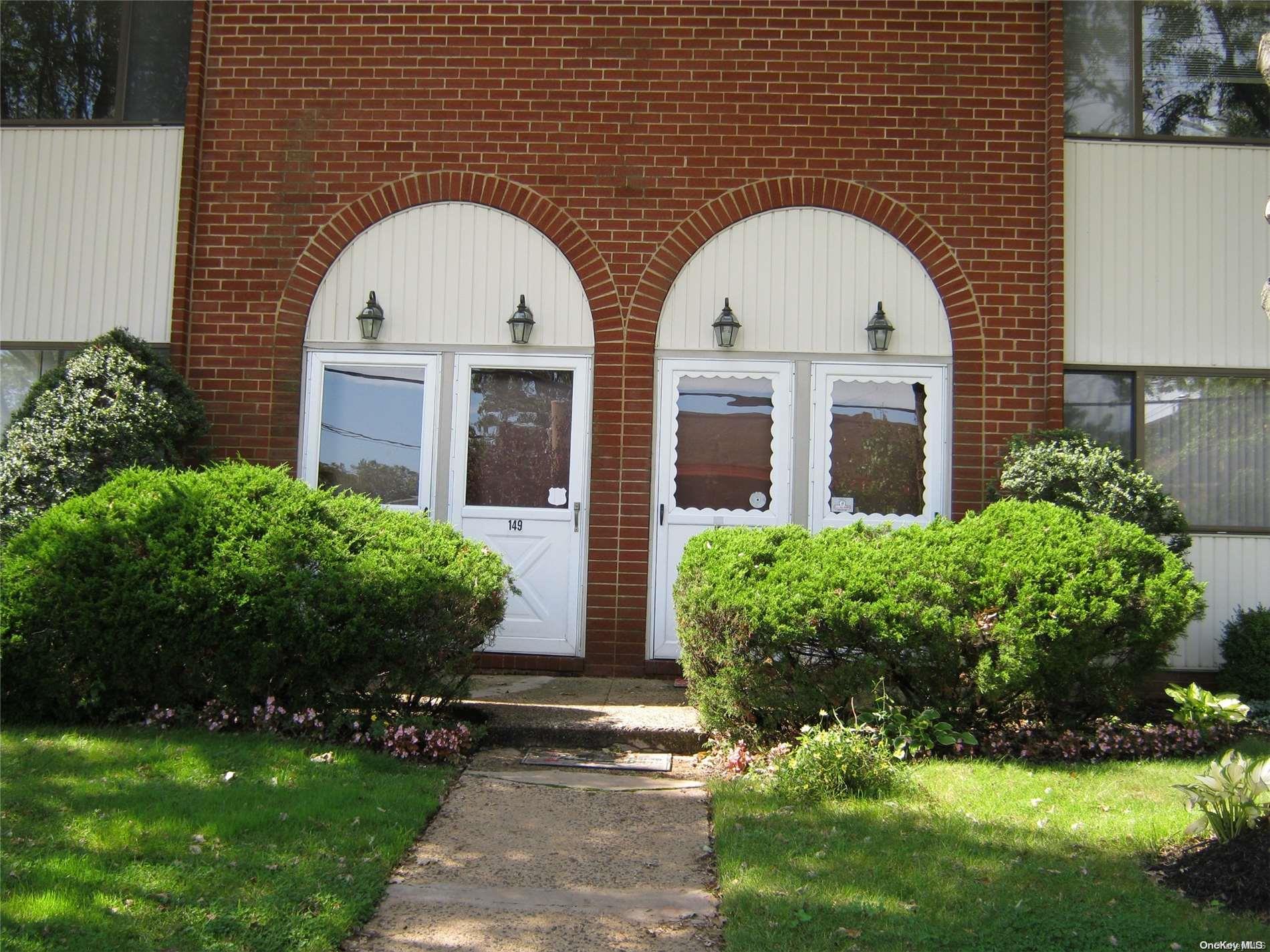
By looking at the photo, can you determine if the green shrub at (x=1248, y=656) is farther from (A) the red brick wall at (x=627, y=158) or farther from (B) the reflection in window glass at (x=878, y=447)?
(B) the reflection in window glass at (x=878, y=447)

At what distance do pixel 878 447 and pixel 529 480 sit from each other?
2674 millimetres

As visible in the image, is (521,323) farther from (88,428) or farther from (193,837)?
(193,837)

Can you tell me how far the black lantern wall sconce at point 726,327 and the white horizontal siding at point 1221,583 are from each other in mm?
3780

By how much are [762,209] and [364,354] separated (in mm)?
3277

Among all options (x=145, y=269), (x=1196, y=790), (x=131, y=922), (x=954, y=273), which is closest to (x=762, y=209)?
(x=954, y=273)

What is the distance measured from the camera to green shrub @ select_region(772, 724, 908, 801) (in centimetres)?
506

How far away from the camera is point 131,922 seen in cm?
342

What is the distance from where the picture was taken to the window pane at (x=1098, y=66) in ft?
27.6

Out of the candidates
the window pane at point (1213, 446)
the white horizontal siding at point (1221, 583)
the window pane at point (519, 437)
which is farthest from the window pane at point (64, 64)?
the white horizontal siding at point (1221, 583)

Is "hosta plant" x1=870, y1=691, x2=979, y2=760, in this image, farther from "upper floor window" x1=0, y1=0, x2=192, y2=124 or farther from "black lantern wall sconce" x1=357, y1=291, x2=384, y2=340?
"upper floor window" x1=0, y1=0, x2=192, y2=124

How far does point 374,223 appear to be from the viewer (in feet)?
27.3

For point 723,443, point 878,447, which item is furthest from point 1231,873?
point 723,443

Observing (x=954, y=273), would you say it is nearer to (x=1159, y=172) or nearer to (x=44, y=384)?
(x=1159, y=172)

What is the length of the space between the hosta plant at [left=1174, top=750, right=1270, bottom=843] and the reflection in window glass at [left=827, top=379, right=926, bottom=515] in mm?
4184
